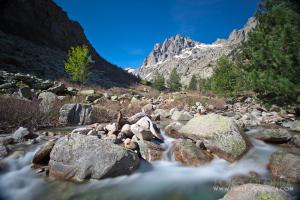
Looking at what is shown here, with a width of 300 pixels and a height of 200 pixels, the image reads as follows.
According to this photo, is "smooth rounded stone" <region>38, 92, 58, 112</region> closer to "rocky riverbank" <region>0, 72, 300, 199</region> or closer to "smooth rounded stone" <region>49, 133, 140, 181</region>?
"rocky riverbank" <region>0, 72, 300, 199</region>

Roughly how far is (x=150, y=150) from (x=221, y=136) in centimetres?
231

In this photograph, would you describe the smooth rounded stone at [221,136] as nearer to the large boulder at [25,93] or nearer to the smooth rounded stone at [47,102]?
the smooth rounded stone at [47,102]

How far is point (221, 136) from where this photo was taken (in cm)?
718

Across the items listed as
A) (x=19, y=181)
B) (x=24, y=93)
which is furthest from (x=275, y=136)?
(x=24, y=93)

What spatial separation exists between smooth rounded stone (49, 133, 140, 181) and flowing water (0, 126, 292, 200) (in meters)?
0.19

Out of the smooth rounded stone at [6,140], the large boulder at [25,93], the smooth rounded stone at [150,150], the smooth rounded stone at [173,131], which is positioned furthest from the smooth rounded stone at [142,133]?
the large boulder at [25,93]

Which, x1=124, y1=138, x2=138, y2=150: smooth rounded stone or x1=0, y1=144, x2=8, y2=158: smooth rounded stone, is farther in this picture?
x1=124, y1=138, x2=138, y2=150: smooth rounded stone

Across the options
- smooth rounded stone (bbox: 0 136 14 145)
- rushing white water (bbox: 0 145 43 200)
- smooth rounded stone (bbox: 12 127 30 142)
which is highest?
smooth rounded stone (bbox: 12 127 30 142)

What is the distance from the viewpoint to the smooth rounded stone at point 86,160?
5168mm

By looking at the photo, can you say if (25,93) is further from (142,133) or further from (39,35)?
(39,35)

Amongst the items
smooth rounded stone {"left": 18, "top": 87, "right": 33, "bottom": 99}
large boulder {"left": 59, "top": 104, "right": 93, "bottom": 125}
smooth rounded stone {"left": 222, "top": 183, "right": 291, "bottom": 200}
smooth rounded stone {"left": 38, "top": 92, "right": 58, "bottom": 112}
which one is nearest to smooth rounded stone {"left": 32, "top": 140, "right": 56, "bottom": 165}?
smooth rounded stone {"left": 222, "top": 183, "right": 291, "bottom": 200}

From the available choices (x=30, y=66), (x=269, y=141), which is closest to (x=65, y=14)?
(x=30, y=66)

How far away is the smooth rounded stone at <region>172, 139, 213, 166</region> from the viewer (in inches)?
251

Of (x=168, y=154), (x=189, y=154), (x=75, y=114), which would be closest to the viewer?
(x=189, y=154)
